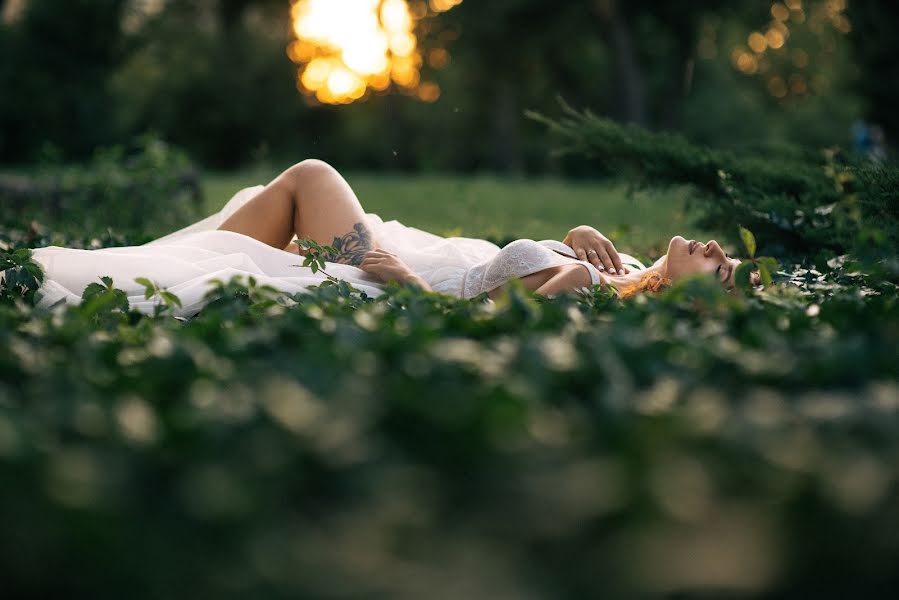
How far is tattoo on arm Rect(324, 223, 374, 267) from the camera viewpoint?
4.57m

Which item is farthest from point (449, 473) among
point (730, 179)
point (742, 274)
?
point (730, 179)

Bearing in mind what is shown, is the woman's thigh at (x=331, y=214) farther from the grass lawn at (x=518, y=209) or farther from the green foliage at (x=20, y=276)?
the grass lawn at (x=518, y=209)

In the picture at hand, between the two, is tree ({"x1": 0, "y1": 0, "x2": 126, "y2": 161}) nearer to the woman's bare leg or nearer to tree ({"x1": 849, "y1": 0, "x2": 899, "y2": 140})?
tree ({"x1": 849, "y1": 0, "x2": 899, "y2": 140})

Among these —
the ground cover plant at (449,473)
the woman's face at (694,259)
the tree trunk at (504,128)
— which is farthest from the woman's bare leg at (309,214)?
the tree trunk at (504,128)

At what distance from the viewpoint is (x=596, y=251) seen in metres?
4.52

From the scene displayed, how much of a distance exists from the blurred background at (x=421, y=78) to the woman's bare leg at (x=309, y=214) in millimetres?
4889

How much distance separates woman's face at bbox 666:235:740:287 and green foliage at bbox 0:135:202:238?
571cm

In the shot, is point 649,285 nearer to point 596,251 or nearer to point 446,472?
point 596,251

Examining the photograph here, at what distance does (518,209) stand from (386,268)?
8.28 metres

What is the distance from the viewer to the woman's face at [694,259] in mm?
3975

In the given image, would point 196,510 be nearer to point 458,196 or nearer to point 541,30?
point 458,196

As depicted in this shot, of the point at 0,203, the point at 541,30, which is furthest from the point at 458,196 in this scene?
the point at 541,30

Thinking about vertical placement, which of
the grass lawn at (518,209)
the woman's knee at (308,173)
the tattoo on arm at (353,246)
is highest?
the woman's knee at (308,173)

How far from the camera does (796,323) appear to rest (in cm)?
264
